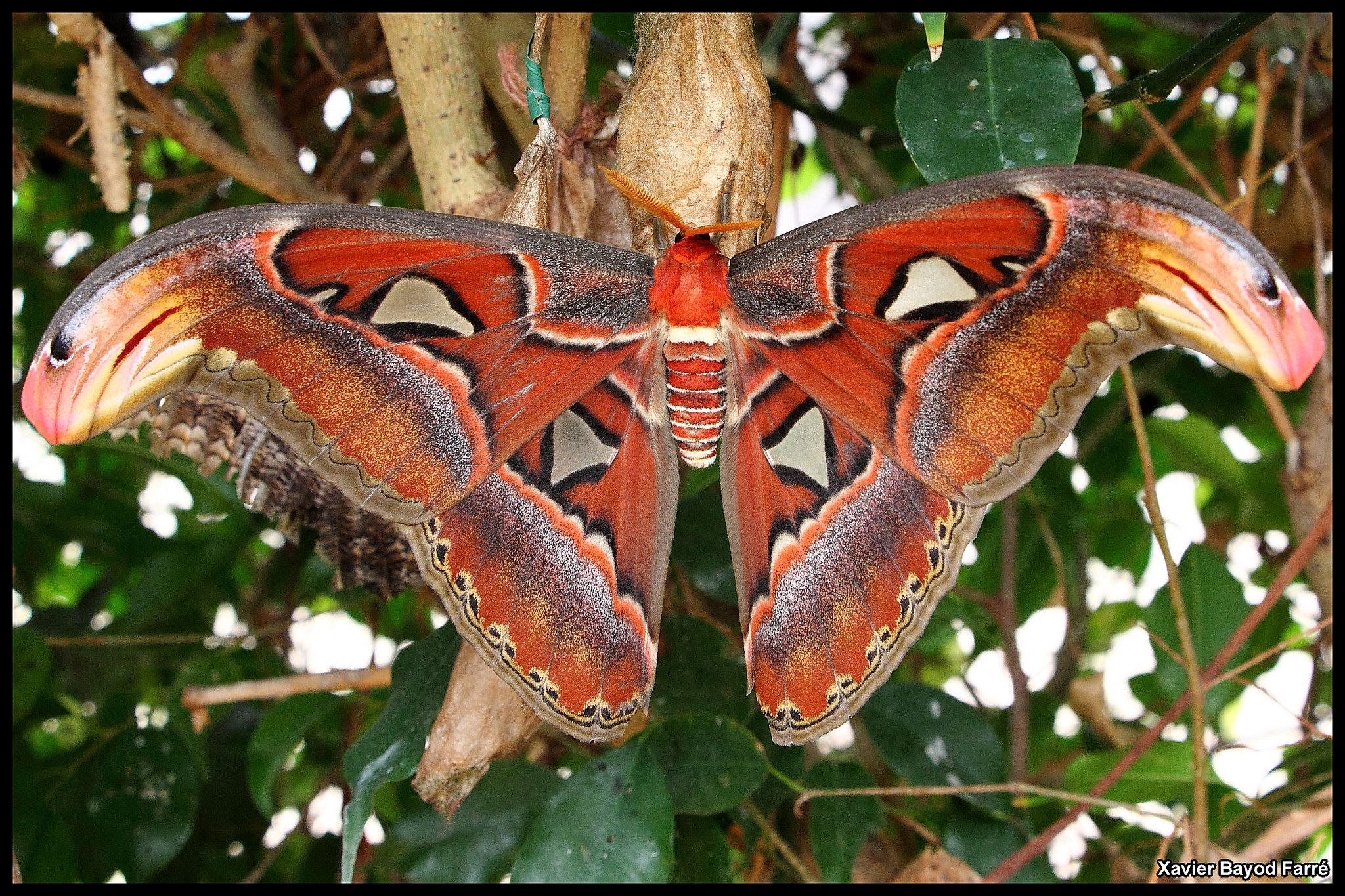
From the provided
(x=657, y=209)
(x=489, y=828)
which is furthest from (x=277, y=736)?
(x=657, y=209)

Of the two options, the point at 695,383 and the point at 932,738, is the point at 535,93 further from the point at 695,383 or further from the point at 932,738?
the point at 932,738

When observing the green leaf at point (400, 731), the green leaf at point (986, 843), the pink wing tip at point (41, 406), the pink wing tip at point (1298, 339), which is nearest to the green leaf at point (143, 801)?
the green leaf at point (400, 731)

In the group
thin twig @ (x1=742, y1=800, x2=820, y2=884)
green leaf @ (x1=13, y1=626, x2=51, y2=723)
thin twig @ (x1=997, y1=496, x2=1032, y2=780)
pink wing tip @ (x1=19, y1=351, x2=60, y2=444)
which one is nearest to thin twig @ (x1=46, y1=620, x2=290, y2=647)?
green leaf @ (x1=13, y1=626, x2=51, y2=723)

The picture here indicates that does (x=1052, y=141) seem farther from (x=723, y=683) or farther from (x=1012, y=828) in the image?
(x=1012, y=828)

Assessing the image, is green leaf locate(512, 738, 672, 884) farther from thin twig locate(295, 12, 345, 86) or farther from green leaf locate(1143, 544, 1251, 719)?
thin twig locate(295, 12, 345, 86)

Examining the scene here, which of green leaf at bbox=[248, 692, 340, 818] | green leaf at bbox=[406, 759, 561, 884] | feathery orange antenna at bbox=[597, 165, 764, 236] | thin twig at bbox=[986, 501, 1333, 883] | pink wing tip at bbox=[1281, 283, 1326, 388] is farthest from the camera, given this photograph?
green leaf at bbox=[248, 692, 340, 818]

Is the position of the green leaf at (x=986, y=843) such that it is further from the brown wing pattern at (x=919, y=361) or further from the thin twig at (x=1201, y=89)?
the thin twig at (x=1201, y=89)
